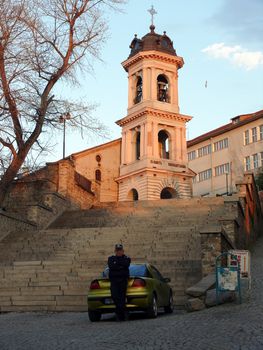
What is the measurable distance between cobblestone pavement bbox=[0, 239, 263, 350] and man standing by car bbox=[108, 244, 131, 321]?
340 mm

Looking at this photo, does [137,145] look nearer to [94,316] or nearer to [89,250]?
[89,250]

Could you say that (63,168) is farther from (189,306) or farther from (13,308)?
(189,306)

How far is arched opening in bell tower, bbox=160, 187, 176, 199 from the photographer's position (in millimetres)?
59000

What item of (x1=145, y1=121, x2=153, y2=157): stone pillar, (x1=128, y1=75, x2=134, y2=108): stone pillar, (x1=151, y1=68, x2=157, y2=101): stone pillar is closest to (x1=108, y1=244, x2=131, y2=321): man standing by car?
(x1=145, y1=121, x2=153, y2=157): stone pillar

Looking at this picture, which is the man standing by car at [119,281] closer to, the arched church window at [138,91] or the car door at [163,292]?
the car door at [163,292]

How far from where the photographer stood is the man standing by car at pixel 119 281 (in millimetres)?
11352

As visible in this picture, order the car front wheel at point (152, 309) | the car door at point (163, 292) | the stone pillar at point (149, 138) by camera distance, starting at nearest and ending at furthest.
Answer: the car front wheel at point (152, 309)
the car door at point (163, 292)
the stone pillar at point (149, 138)

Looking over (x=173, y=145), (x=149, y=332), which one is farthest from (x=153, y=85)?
(x=149, y=332)

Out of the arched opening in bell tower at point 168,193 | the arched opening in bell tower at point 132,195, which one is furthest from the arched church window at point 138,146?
the arched opening in bell tower at point 168,193

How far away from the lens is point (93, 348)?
7.76m

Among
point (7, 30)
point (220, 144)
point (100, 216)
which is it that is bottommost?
point (100, 216)

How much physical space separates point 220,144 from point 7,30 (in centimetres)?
6375

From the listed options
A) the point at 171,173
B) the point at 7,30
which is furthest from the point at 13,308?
the point at 171,173

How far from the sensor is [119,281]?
37.5 feet
